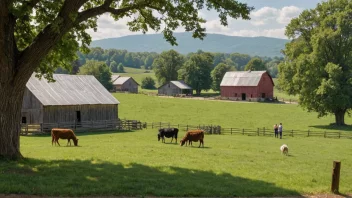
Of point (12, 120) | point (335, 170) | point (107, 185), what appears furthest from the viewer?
point (12, 120)

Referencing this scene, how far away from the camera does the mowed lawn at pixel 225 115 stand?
48.9m

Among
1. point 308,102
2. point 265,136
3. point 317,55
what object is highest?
point 317,55

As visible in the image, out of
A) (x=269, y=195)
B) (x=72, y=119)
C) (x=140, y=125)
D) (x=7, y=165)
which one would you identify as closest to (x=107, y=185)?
(x=7, y=165)

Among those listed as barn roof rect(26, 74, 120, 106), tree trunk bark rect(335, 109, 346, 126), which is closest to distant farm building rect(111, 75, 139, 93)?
barn roof rect(26, 74, 120, 106)

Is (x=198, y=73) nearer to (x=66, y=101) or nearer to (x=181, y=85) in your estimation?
(x=181, y=85)

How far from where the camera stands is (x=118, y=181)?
11469 mm

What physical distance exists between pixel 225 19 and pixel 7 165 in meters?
9.15

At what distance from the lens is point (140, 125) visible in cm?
4159

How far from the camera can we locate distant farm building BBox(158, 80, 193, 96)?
100 meters

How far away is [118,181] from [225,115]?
4695 centimetres

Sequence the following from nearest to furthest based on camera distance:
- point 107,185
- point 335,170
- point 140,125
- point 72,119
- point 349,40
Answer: point 107,185 → point 335,170 → point 72,119 → point 140,125 → point 349,40

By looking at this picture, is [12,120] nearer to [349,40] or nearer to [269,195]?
[269,195]

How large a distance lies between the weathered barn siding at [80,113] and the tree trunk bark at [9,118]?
22126mm

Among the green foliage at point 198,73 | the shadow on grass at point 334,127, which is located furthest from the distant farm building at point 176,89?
the shadow on grass at point 334,127
